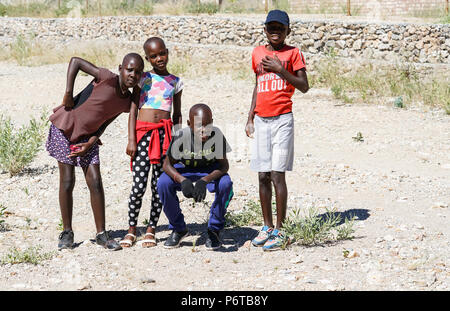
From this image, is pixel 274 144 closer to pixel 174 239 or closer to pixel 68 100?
pixel 174 239

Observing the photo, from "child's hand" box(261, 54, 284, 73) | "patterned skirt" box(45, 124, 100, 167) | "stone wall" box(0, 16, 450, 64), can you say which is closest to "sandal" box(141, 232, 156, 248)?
"patterned skirt" box(45, 124, 100, 167)

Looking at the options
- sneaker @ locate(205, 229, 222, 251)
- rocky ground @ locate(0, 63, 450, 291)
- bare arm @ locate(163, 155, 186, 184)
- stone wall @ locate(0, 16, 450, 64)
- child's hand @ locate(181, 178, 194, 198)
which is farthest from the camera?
stone wall @ locate(0, 16, 450, 64)

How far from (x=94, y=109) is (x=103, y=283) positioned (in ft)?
4.37

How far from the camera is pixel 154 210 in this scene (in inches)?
196

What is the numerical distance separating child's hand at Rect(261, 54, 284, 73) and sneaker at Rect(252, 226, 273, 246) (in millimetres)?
1157

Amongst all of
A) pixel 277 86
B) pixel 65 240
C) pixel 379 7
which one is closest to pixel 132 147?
pixel 65 240

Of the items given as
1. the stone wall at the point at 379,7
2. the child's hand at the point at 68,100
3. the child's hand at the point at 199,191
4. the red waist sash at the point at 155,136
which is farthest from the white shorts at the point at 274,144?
the stone wall at the point at 379,7

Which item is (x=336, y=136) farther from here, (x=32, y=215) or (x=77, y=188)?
(x=32, y=215)

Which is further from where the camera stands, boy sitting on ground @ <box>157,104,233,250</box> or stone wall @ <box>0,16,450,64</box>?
stone wall @ <box>0,16,450,64</box>

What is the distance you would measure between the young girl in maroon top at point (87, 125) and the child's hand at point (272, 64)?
0.88 m

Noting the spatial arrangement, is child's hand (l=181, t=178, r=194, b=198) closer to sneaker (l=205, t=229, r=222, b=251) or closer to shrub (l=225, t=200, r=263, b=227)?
sneaker (l=205, t=229, r=222, b=251)

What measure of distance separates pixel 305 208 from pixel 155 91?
1.81 m

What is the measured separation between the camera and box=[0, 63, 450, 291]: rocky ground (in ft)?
13.8
